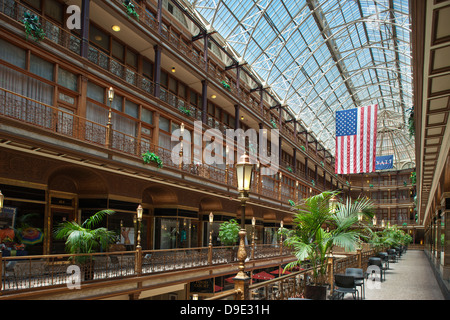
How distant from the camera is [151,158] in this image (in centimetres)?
1703

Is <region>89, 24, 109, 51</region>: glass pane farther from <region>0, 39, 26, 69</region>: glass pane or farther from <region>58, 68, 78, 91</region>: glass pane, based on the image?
<region>0, 39, 26, 69</region>: glass pane

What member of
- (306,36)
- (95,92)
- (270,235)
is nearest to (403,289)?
(95,92)

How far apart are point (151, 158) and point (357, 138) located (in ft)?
50.1

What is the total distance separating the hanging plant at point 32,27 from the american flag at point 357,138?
19.4 m

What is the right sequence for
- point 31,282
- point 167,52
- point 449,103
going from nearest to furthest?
point 449,103, point 31,282, point 167,52

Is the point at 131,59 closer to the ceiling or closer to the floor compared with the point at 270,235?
closer to the ceiling

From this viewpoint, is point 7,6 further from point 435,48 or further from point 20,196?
point 435,48

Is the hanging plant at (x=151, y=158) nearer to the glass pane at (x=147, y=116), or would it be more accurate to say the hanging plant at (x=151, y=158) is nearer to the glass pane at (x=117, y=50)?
the glass pane at (x=147, y=116)

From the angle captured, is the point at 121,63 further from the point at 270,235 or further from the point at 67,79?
the point at 270,235

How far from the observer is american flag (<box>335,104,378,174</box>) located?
25.0 metres

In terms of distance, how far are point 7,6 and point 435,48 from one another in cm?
1342
